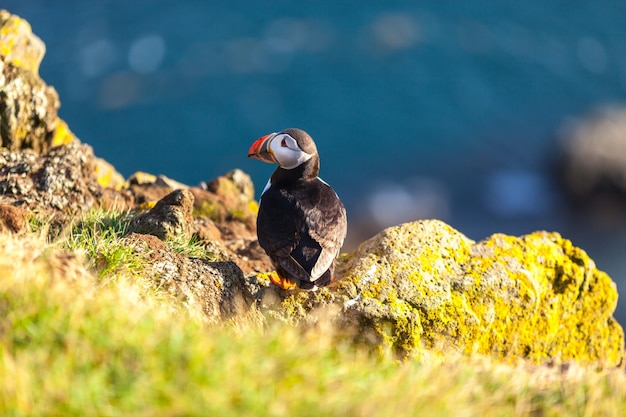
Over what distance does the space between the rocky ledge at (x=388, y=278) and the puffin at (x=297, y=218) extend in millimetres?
232

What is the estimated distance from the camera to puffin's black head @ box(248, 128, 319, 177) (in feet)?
24.2

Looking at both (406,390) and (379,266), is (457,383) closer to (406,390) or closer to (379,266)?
(406,390)

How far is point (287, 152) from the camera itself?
7.36 meters

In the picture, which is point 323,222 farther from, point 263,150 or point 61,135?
point 61,135

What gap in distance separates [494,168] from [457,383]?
35065 millimetres

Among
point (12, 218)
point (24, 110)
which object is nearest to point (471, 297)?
point (12, 218)

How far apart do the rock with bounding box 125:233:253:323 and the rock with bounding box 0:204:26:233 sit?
1.07 m

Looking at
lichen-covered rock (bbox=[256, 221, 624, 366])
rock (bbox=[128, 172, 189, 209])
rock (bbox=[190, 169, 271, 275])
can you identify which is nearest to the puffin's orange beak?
rock (bbox=[190, 169, 271, 275])

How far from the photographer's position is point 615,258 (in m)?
31.5

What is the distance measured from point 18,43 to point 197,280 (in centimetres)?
613

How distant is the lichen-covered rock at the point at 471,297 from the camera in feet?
21.7

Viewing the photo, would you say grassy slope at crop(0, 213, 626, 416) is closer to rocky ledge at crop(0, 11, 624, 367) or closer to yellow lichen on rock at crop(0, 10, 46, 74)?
rocky ledge at crop(0, 11, 624, 367)

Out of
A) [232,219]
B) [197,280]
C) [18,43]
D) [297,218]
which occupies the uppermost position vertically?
[18,43]

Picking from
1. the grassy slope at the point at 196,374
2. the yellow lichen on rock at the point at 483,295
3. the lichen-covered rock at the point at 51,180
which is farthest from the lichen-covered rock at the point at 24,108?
the grassy slope at the point at 196,374
